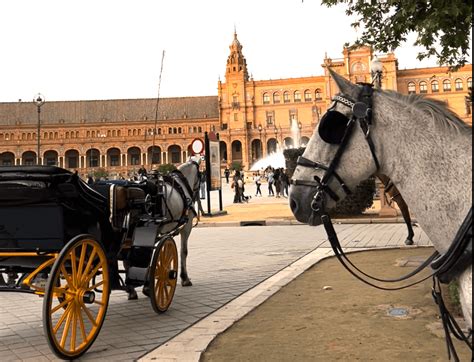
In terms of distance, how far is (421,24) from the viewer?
4.70 m

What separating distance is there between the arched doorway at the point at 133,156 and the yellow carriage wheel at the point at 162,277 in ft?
321

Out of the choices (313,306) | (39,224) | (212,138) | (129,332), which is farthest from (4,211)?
(212,138)

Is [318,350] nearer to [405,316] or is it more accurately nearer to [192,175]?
[405,316]

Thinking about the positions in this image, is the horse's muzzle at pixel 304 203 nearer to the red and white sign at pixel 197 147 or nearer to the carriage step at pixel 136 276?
the carriage step at pixel 136 276

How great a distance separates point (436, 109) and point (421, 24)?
330cm

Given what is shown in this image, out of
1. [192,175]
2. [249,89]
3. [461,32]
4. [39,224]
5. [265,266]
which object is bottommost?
[265,266]

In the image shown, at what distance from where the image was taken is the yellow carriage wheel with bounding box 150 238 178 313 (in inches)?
185

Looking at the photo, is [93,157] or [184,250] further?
[93,157]

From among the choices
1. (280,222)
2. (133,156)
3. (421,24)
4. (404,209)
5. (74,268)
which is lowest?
(280,222)

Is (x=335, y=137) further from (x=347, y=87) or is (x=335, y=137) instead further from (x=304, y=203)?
(x=304, y=203)

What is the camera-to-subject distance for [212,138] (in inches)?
730

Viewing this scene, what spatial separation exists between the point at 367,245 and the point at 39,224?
7299mm

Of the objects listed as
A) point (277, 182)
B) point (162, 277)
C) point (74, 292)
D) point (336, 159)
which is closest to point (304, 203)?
point (336, 159)

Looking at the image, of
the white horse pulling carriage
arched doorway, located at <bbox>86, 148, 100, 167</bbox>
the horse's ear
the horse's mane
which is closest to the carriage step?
the white horse pulling carriage
